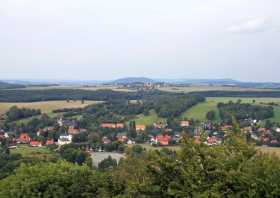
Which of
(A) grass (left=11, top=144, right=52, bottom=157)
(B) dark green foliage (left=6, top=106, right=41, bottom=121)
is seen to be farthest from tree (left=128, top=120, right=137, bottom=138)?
(B) dark green foliage (left=6, top=106, right=41, bottom=121)

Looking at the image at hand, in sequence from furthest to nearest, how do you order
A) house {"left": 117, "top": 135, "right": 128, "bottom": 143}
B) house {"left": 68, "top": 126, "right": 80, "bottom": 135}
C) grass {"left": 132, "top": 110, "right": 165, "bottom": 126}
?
grass {"left": 132, "top": 110, "right": 165, "bottom": 126}
house {"left": 68, "top": 126, "right": 80, "bottom": 135}
house {"left": 117, "top": 135, "right": 128, "bottom": 143}

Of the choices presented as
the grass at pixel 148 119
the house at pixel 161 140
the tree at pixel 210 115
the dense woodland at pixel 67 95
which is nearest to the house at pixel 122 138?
the house at pixel 161 140

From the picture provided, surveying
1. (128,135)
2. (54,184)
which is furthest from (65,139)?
(54,184)

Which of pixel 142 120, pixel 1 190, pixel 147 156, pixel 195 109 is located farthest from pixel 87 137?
pixel 147 156

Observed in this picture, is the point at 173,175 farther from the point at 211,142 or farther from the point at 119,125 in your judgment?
the point at 119,125

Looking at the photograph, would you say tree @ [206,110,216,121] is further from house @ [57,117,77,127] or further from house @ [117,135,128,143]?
house @ [57,117,77,127]
